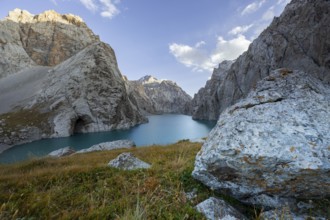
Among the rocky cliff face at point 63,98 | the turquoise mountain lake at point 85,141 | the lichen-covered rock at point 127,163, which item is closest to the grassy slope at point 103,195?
the lichen-covered rock at point 127,163

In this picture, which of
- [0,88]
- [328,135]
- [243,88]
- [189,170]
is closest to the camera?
[328,135]

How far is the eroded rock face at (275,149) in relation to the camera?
13.1ft

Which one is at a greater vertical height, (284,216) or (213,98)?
(213,98)

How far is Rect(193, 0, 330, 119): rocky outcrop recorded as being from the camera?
210ft

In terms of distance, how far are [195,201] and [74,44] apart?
183 meters

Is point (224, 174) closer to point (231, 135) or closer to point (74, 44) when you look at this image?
point (231, 135)

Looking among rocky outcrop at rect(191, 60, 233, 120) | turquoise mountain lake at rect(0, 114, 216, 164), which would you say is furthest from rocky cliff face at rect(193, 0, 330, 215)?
rocky outcrop at rect(191, 60, 233, 120)

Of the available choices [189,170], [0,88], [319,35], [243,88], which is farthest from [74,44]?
[189,170]

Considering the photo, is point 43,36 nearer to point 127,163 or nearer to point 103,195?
point 127,163

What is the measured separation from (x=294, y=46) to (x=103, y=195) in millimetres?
95052

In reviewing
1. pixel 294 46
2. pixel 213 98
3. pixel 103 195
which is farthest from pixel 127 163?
pixel 213 98

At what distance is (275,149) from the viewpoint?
13.9 ft

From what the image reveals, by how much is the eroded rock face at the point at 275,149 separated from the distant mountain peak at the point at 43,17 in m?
201

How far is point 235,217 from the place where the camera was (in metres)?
3.95
